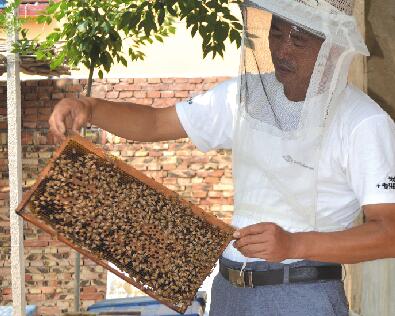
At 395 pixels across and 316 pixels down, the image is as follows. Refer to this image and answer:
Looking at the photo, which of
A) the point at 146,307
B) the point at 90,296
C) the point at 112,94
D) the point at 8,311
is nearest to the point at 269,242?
the point at 146,307

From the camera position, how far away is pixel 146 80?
8875 millimetres

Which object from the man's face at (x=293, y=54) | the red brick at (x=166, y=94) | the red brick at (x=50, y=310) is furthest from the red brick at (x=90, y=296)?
the man's face at (x=293, y=54)

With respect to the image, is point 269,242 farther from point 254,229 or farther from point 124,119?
point 124,119

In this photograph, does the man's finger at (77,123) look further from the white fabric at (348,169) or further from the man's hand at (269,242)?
the man's hand at (269,242)

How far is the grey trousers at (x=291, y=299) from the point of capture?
2.38 meters

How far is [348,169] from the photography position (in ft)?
7.68

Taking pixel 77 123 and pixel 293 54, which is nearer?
pixel 293 54

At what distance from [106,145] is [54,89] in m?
0.85

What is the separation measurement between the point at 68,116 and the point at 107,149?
20.7ft

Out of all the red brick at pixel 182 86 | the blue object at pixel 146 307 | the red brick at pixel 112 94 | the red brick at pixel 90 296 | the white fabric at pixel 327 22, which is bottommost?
the red brick at pixel 90 296

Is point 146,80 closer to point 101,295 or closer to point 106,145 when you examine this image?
point 106,145

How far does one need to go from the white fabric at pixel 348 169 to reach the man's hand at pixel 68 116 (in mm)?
504

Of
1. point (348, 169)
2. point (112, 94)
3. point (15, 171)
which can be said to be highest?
point (348, 169)

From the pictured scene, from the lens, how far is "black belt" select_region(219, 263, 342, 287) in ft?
7.88
